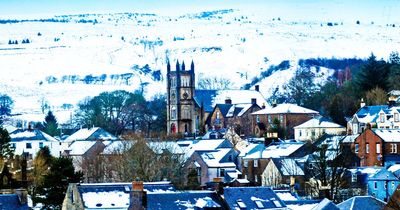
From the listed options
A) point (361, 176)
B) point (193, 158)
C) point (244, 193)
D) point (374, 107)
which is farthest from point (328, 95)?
point (244, 193)

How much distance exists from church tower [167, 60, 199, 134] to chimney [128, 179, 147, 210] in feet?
348

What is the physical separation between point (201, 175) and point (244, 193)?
145 ft

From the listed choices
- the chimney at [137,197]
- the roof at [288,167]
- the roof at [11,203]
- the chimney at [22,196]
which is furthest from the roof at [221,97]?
the chimney at [137,197]

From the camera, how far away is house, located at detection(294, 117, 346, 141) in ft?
451

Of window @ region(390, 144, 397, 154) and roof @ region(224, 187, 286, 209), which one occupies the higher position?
window @ region(390, 144, 397, 154)

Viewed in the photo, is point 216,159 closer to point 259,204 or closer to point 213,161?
point 213,161

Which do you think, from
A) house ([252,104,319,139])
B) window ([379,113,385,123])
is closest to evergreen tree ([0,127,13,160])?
window ([379,113,385,123])

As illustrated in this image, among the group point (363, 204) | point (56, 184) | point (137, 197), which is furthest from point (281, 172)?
point (137, 197)

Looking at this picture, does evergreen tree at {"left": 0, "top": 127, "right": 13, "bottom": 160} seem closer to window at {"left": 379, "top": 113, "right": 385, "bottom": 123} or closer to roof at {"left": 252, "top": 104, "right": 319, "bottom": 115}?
window at {"left": 379, "top": 113, "right": 385, "bottom": 123}

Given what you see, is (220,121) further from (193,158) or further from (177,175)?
(177,175)

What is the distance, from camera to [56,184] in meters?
82.2

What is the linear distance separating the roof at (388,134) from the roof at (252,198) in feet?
130

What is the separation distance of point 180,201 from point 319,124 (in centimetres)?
7558

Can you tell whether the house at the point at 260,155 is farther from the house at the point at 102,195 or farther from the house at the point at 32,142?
the house at the point at 102,195
